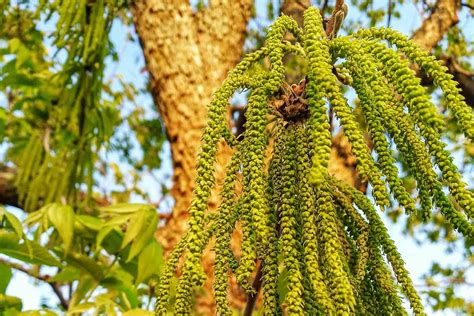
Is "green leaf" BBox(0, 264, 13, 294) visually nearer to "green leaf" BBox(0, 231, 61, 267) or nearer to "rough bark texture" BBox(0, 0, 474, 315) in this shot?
"green leaf" BBox(0, 231, 61, 267)

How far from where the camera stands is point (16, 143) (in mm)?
5691

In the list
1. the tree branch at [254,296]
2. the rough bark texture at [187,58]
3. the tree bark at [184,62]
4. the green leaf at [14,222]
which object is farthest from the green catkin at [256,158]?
the tree bark at [184,62]

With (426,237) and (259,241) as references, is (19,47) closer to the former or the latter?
(259,241)

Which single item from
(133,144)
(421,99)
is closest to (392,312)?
(421,99)

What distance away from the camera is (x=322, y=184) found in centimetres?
131

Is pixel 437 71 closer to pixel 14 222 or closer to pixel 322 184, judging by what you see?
pixel 322 184

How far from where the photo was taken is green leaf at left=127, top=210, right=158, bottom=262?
2.62 metres

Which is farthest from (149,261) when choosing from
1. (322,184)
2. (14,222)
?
(322,184)

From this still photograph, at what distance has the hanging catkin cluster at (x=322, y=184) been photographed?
1224 millimetres

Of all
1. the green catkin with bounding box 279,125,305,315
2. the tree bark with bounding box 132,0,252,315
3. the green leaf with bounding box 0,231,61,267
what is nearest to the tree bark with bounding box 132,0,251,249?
the tree bark with bounding box 132,0,252,315

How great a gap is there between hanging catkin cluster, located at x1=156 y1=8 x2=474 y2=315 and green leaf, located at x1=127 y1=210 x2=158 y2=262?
1.16 meters

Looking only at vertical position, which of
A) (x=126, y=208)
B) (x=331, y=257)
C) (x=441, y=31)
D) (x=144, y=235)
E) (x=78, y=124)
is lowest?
(x=331, y=257)

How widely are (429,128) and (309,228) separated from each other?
277 millimetres

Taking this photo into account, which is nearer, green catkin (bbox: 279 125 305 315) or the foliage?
green catkin (bbox: 279 125 305 315)
